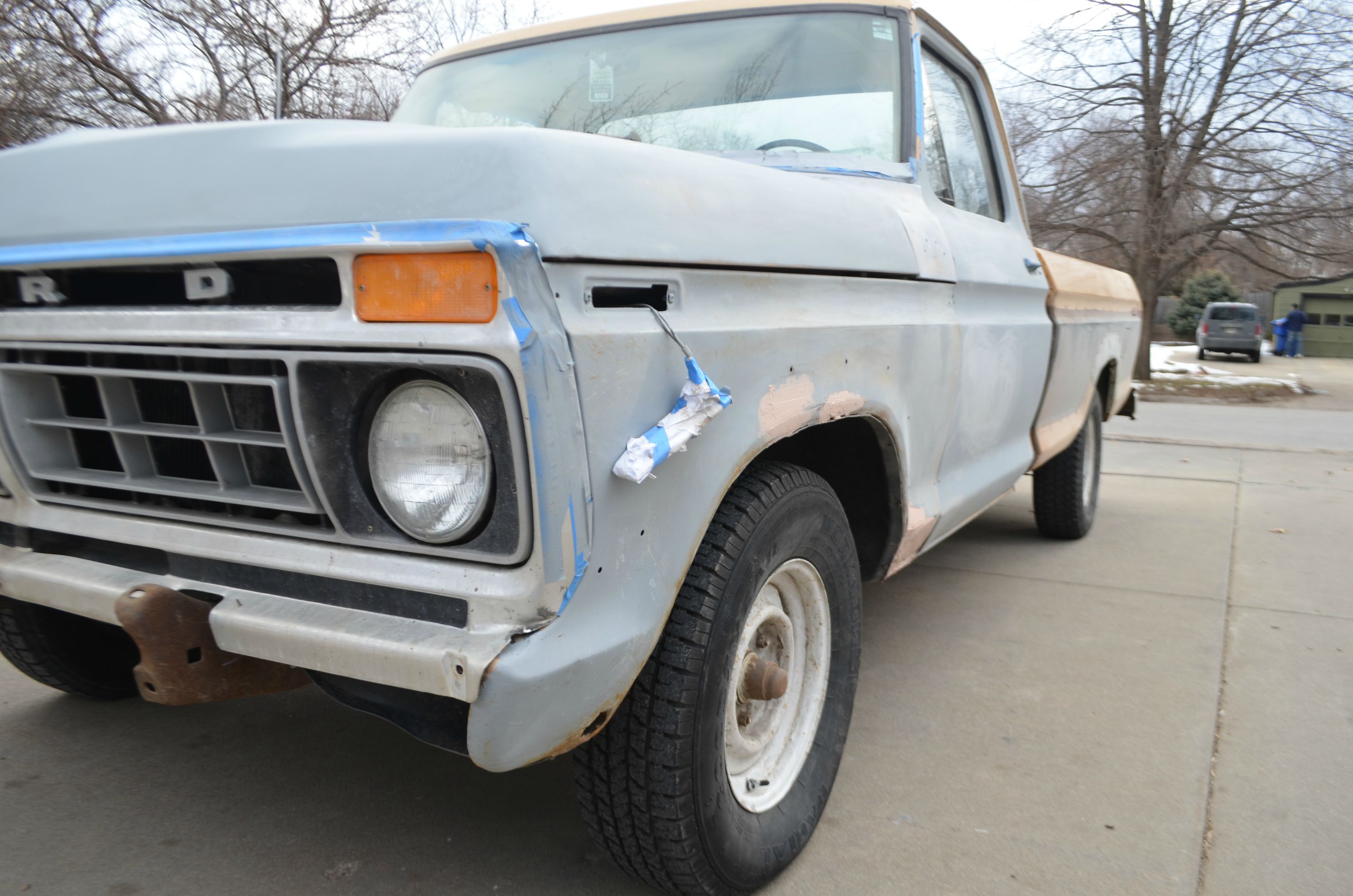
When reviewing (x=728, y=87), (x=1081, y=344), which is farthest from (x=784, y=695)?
(x=1081, y=344)

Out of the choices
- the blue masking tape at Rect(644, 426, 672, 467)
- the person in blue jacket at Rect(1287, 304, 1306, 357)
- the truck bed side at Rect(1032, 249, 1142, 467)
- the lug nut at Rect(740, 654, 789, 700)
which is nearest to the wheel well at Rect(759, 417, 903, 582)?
the lug nut at Rect(740, 654, 789, 700)

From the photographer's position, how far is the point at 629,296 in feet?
5.12

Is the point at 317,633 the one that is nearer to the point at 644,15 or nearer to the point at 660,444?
the point at 660,444

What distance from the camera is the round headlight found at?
145cm

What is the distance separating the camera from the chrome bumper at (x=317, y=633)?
1.40 metres

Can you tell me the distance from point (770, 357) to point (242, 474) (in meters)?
0.96

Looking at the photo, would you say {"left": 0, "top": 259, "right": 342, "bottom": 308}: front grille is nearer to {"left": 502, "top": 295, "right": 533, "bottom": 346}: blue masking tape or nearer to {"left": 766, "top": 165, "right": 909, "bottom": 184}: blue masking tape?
{"left": 502, "top": 295, "right": 533, "bottom": 346}: blue masking tape

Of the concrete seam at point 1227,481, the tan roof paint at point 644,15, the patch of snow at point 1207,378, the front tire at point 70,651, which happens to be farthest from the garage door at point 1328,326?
the front tire at point 70,651

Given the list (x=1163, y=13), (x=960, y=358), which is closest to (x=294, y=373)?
(x=960, y=358)

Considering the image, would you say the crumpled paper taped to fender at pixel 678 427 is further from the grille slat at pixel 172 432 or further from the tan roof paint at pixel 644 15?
the tan roof paint at pixel 644 15

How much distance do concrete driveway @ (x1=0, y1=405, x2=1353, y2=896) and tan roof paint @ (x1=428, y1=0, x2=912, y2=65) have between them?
6.82 ft

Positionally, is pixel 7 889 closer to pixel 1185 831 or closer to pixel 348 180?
pixel 348 180

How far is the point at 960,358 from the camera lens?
273cm

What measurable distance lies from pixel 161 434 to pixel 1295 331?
3081cm
